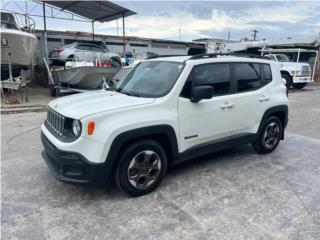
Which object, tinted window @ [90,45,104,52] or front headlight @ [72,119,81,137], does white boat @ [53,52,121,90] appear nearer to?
tinted window @ [90,45,104,52]

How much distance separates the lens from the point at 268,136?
198 inches

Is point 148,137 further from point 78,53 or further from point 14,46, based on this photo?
point 78,53

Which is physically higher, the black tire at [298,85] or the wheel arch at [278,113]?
the wheel arch at [278,113]

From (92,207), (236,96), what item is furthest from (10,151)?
(236,96)

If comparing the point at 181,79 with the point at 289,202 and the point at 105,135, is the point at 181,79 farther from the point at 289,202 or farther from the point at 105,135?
the point at 289,202

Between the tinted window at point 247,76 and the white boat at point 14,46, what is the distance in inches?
381

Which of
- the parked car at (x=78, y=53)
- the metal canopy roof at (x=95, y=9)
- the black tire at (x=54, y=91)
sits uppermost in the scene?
the metal canopy roof at (x=95, y=9)

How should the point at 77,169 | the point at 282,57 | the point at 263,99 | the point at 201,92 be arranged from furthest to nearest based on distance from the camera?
1. the point at 282,57
2. the point at 263,99
3. the point at 201,92
4. the point at 77,169

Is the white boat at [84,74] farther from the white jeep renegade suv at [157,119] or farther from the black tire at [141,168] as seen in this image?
the black tire at [141,168]

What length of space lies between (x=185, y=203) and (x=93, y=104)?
158 centimetres

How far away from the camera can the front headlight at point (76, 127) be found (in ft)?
10.2

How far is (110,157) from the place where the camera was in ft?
10.3

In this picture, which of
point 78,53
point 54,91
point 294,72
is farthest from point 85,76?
point 294,72

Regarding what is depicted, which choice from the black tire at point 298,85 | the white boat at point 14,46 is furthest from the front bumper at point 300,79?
the white boat at point 14,46
